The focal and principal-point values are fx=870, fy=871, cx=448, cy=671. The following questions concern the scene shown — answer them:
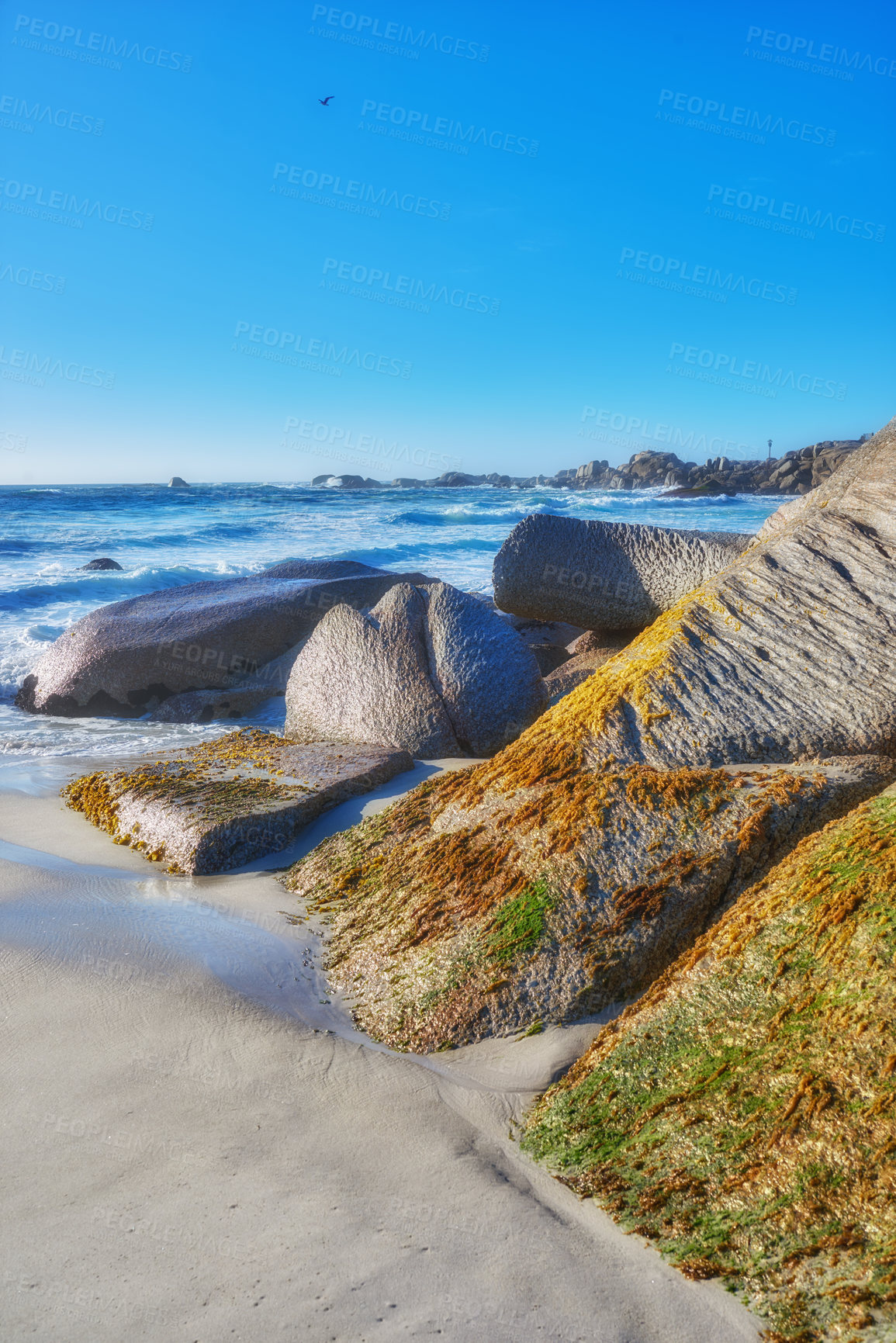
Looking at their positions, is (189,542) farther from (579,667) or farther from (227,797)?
(227,797)

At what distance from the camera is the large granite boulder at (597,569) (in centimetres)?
695

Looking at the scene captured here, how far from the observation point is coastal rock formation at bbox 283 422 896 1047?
7.79ft

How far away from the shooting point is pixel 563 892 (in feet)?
8.03

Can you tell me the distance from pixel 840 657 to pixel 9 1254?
3042mm

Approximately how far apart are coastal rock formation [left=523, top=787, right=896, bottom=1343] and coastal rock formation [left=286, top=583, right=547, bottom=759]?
273 centimetres

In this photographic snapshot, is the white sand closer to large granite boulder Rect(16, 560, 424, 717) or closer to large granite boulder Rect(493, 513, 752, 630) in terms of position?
large granite boulder Rect(16, 560, 424, 717)

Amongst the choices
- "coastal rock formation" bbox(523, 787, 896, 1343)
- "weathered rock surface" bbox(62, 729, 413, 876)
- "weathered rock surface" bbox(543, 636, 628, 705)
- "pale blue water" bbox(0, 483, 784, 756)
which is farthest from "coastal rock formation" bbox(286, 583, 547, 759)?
"coastal rock formation" bbox(523, 787, 896, 1343)

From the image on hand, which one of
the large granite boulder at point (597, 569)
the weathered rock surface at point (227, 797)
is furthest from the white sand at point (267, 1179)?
the large granite boulder at point (597, 569)

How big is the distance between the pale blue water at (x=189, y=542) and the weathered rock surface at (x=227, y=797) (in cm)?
186

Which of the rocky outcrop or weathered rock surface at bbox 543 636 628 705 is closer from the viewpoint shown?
weathered rock surface at bbox 543 636 628 705

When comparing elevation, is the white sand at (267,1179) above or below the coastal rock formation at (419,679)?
below

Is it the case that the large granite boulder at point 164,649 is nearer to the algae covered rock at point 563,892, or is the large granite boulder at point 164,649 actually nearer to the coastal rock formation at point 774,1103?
the algae covered rock at point 563,892

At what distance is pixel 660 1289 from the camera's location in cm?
151

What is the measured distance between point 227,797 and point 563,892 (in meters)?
1.90
